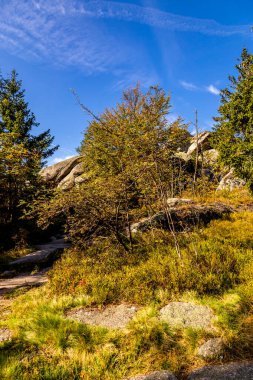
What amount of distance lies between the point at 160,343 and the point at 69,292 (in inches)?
140

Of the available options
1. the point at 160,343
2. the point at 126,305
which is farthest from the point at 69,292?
the point at 160,343

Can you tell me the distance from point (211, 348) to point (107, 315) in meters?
2.45

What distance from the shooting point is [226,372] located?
3.57m

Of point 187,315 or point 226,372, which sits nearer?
point 226,372

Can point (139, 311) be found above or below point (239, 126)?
below

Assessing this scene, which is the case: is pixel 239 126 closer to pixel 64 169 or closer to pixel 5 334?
pixel 5 334

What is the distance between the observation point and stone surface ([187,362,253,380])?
346 cm

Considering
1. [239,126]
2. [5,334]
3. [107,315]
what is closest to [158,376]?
[107,315]

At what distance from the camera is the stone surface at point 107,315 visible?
5.31m

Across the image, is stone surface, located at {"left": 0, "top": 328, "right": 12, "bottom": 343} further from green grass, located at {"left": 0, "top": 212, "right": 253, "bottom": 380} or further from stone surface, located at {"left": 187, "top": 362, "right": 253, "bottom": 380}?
stone surface, located at {"left": 187, "top": 362, "right": 253, "bottom": 380}

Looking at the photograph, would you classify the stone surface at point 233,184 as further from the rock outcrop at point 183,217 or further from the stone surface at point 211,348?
the stone surface at point 211,348

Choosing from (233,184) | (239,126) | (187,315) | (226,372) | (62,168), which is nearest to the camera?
(226,372)

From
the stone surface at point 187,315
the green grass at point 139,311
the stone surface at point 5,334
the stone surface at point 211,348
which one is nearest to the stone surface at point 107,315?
the green grass at point 139,311

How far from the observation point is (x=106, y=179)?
8922mm
